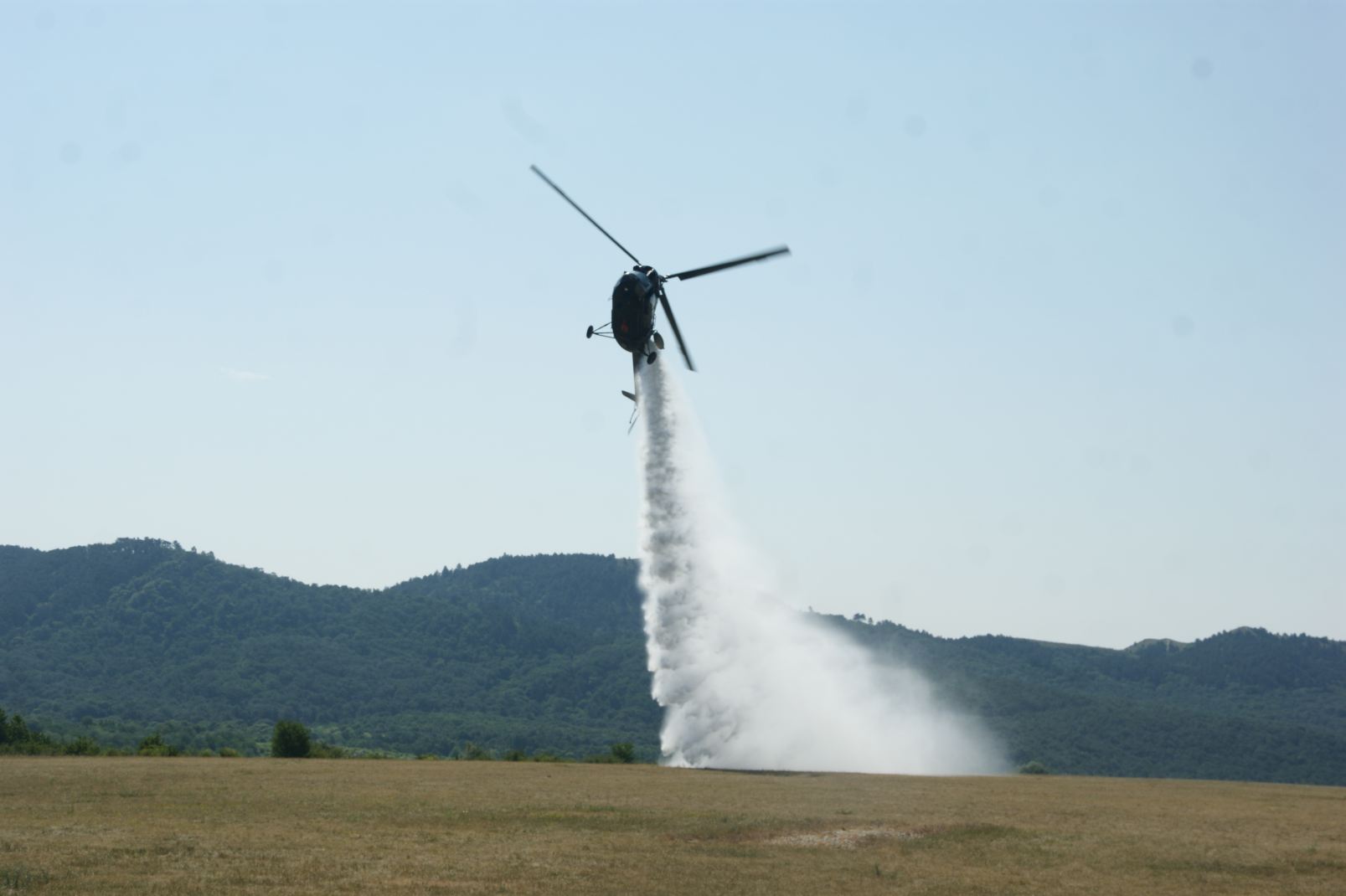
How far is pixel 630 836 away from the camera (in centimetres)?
3856

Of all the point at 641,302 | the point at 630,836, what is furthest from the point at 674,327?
the point at 630,836

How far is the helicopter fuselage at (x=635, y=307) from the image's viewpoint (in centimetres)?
6109

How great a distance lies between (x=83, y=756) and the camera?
68.2 metres

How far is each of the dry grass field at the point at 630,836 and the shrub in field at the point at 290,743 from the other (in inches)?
674

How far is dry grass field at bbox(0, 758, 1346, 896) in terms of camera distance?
3047cm

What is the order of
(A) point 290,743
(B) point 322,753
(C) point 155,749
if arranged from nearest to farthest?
(C) point 155,749 → (A) point 290,743 → (B) point 322,753

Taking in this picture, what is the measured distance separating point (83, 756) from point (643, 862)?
4943 centimetres

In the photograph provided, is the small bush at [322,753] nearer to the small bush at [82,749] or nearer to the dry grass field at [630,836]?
the small bush at [82,749]

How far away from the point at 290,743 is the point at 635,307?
38.7 metres

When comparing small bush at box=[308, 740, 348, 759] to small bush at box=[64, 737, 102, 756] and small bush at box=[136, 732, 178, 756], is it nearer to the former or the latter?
small bush at box=[136, 732, 178, 756]

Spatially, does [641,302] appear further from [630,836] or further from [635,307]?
[630,836]

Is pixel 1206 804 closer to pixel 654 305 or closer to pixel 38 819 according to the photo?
pixel 654 305

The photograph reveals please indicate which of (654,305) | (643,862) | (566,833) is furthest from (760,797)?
(654,305)

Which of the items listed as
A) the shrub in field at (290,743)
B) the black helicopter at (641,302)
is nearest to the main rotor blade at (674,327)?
the black helicopter at (641,302)
